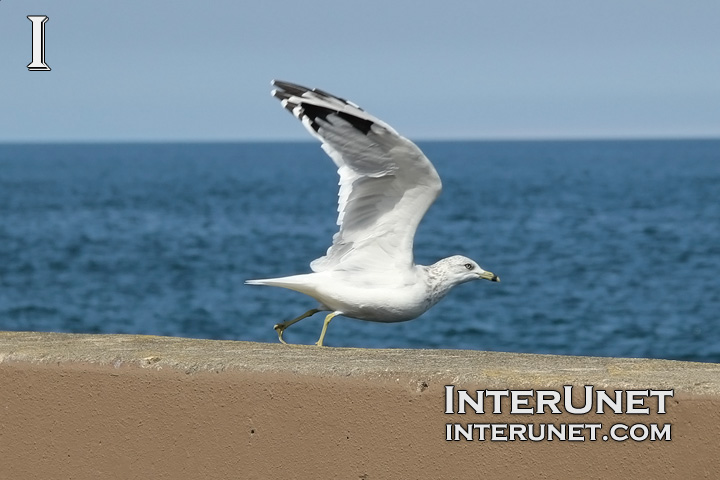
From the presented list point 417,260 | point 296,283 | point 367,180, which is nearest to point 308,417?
point 296,283

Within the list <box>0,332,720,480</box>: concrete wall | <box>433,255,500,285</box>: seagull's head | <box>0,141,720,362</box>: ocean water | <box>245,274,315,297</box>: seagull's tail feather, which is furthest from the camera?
<box>0,141,720,362</box>: ocean water

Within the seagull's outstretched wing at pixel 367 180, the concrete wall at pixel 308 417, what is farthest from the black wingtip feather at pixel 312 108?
the concrete wall at pixel 308 417

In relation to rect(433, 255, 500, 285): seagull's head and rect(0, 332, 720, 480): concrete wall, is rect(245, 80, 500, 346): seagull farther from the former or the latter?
rect(0, 332, 720, 480): concrete wall

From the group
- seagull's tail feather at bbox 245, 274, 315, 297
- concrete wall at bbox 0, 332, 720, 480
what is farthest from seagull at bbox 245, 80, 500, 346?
concrete wall at bbox 0, 332, 720, 480

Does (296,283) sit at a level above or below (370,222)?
below

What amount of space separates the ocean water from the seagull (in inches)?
629

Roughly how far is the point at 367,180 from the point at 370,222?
24 cm

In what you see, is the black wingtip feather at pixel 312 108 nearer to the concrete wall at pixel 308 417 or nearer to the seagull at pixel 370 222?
the seagull at pixel 370 222

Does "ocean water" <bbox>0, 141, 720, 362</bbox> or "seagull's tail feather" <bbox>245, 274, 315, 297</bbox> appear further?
"ocean water" <bbox>0, 141, 720, 362</bbox>

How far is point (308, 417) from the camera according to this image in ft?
13.2

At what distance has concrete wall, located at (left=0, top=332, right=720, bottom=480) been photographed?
3.88 m

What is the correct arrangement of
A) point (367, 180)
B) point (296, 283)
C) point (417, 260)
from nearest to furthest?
point (296, 283) < point (367, 180) < point (417, 260)

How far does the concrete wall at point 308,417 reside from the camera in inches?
153

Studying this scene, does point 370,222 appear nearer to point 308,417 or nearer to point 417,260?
point 308,417
